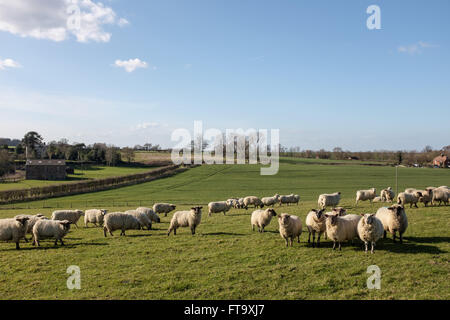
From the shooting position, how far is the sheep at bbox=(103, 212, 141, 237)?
53.6 feet

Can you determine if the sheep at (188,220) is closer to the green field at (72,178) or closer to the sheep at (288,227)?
the sheep at (288,227)

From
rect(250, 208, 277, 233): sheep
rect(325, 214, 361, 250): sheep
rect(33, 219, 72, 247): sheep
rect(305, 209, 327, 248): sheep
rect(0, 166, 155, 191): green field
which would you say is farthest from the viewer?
rect(0, 166, 155, 191): green field

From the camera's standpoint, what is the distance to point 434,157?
127 metres

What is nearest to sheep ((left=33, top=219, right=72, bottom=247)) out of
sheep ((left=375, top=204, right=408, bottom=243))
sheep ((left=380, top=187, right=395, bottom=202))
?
sheep ((left=375, top=204, right=408, bottom=243))

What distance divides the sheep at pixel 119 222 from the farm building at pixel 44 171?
72743 millimetres

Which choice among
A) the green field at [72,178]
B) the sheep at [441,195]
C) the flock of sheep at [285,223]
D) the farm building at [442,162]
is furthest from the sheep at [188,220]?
the farm building at [442,162]

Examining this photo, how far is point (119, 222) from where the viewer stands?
16.5m

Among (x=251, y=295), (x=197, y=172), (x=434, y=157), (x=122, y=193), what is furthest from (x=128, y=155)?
(x=434, y=157)

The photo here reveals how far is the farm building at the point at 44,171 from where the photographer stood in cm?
7856

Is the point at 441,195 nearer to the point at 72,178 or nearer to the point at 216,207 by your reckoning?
the point at 216,207

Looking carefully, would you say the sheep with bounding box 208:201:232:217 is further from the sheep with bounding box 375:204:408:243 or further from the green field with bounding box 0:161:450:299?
the sheep with bounding box 375:204:408:243

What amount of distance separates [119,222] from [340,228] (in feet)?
39.0

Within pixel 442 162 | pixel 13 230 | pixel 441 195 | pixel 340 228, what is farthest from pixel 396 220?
pixel 442 162

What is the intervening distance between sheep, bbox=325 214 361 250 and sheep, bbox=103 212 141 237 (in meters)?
11.0
